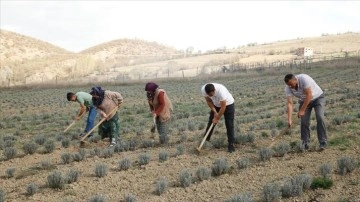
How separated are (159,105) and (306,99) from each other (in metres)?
4.02

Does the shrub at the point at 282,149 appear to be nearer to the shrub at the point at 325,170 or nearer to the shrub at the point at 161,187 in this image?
the shrub at the point at 325,170

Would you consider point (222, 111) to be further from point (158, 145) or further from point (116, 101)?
point (116, 101)

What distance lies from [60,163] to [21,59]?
3395 inches

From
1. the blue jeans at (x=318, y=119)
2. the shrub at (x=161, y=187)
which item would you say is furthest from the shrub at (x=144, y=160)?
the blue jeans at (x=318, y=119)

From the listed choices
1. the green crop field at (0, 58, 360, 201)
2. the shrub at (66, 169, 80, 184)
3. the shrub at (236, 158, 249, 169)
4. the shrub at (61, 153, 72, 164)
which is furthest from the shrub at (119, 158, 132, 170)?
the shrub at (236, 158, 249, 169)

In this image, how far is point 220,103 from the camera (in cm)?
1004

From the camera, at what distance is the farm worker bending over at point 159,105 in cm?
1146

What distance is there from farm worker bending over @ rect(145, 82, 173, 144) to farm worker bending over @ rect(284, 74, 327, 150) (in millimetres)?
3426

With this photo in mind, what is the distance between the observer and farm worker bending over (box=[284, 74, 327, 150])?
927cm

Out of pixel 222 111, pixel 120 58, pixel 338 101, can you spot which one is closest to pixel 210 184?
pixel 222 111

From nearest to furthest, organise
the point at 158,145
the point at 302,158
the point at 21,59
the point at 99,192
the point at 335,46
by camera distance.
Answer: the point at 99,192 < the point at 302,158 < the point at 158,145 < the point at 335,46 < the point at 21,59

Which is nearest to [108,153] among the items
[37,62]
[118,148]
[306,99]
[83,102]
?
[118,148]

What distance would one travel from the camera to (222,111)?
998 cm

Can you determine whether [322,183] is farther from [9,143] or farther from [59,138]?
[9,143]
